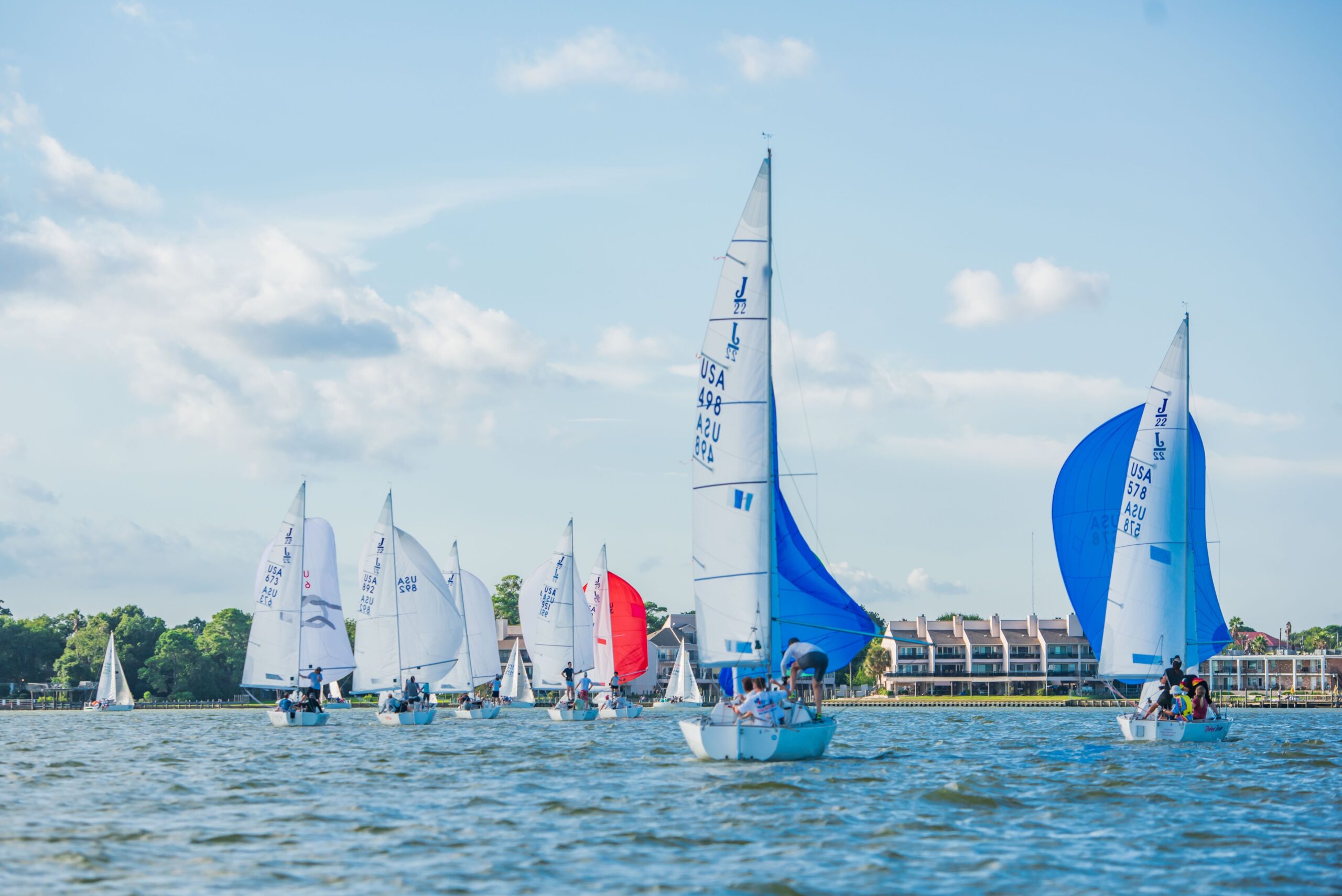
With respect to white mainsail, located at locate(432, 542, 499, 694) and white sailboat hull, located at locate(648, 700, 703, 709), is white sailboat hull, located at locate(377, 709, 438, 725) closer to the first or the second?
white mainsail, located at locate(432, 542, 499, 694)

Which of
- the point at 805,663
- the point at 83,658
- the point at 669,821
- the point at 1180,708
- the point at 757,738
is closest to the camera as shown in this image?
the point at 669,821

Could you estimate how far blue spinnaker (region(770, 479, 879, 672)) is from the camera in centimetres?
2769

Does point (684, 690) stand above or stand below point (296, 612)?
below

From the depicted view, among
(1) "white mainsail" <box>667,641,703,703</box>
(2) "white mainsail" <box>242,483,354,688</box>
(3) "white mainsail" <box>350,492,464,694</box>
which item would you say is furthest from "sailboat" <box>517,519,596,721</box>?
(1) "white mainsail" <box>667,641,703,703</box>

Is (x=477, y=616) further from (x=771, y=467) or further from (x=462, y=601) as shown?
(x=771, y=467)

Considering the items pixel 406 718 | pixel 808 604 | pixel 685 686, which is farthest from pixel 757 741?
pixel 685 686

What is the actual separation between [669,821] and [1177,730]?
61.3ft

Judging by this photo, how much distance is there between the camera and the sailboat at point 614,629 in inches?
2692

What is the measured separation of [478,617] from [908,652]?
7730 cm

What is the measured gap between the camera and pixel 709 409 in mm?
27984

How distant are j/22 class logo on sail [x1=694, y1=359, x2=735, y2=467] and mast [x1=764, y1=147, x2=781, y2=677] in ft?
2.86

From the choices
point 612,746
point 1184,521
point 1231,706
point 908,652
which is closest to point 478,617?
point 612,746

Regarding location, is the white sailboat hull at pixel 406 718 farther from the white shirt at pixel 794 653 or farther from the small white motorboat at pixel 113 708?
the small white motorboat at pixel 113 708

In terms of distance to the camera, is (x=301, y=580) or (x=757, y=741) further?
(x=301, y=580)
